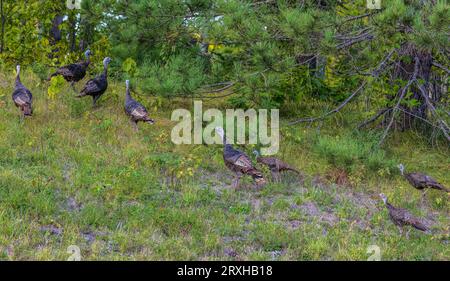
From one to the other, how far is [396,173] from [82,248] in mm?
5134

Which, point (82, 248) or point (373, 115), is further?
point (373, 115)

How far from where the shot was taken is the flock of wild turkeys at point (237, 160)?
714cm

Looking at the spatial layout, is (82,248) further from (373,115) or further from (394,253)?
(373,115)

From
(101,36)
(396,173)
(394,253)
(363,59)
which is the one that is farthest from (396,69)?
(101,36)

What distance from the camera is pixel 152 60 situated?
12312 mm

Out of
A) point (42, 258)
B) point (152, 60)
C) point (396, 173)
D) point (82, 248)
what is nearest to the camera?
point (42, 258)

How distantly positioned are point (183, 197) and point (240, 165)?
0.90 metres

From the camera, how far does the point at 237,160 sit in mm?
8078

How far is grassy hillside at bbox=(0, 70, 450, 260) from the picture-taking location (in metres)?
6.45

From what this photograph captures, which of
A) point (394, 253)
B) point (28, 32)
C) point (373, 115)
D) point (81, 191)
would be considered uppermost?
point (28, 32)

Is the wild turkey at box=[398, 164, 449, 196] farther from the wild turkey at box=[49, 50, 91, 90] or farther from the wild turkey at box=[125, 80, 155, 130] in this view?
the wild turkey at box=[49, 50, 91, 90]

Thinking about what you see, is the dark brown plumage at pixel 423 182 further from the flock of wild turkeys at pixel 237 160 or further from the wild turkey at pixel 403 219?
the wild turkey at pixel 403 219

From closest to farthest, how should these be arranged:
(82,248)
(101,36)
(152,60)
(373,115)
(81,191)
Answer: (82,248) < (81,191) < (373,115) < (152,60) < (101,36)
